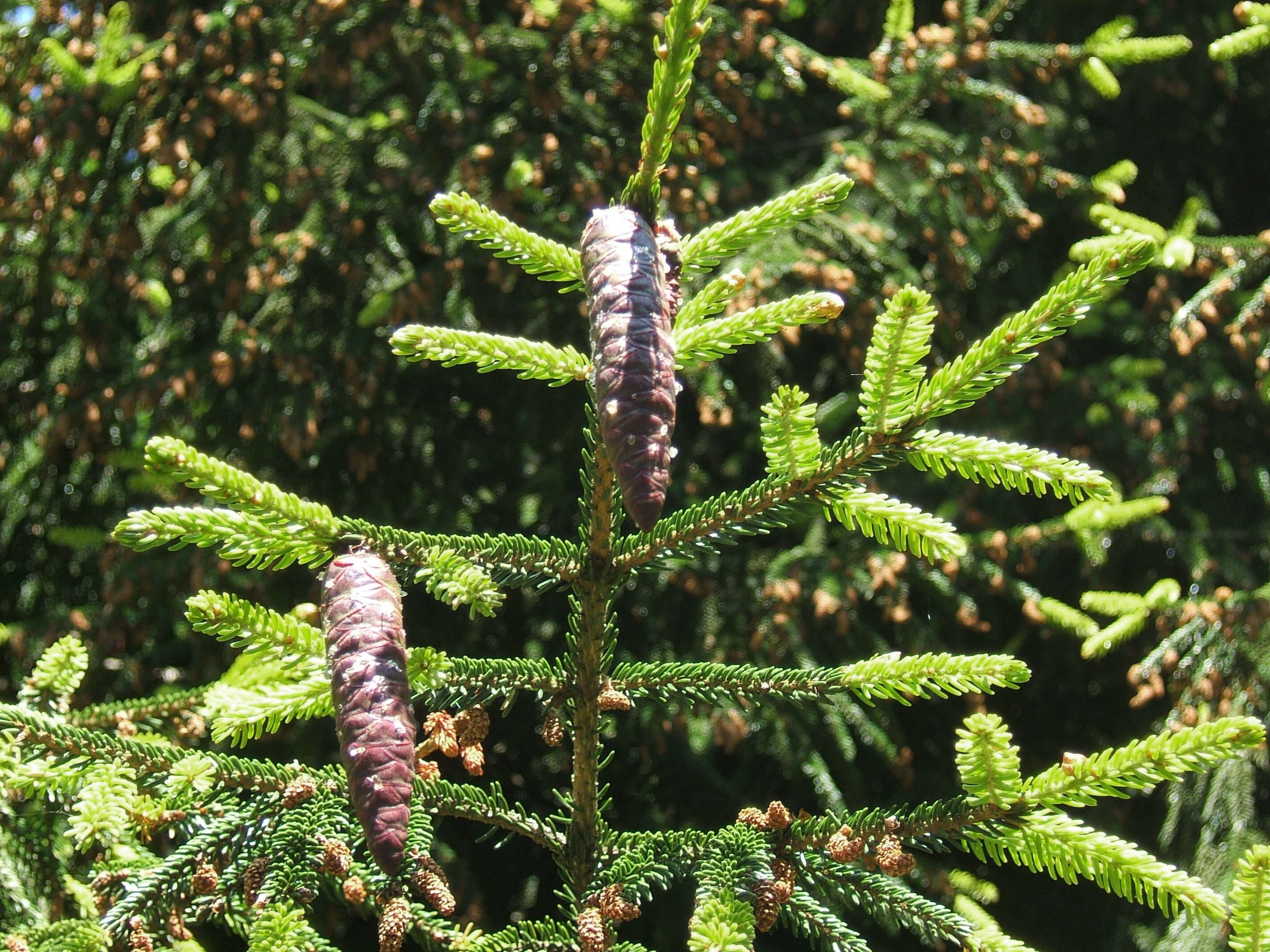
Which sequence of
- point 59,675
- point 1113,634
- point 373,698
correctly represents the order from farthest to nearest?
point 1113,634
point 59,675
point 373,698

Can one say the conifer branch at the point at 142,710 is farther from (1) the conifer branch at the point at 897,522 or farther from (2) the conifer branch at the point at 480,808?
(1) the conifer branch at the point at 897,522

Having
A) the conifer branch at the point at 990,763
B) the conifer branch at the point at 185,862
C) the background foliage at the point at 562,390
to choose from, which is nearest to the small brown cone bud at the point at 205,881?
the conifer branch at the point at 185,862

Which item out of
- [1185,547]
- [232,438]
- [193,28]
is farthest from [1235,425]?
[193,28]

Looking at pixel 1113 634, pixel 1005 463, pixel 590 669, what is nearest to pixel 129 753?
pixel 590 669

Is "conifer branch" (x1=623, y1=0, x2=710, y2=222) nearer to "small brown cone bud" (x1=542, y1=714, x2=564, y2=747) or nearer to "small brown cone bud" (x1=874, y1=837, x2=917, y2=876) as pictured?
"small brown cone bud" (x1=542, y1=714, x2=564, y2=747)

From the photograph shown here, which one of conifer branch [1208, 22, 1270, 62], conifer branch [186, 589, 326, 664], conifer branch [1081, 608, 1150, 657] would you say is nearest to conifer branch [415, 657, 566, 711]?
conifer branch [186, 589, 326, 664]

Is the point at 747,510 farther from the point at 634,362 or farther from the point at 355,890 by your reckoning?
the point at 355,890

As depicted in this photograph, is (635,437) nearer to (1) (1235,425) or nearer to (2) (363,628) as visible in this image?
(2) (363,628)
